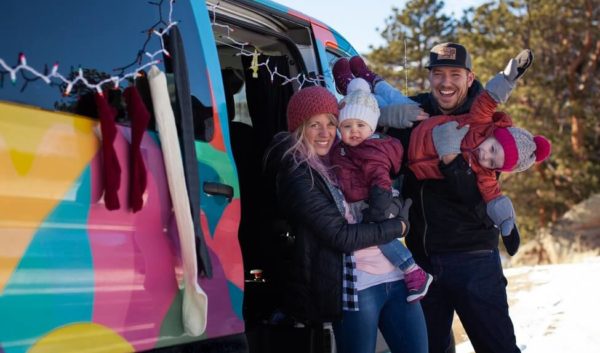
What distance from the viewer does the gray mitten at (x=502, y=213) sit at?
3.27m

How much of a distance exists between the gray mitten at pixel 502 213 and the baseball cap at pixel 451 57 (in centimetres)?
70

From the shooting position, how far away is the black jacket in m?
3.45

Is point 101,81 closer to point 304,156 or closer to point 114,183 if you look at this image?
point 114,183

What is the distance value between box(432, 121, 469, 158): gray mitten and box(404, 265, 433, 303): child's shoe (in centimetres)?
64

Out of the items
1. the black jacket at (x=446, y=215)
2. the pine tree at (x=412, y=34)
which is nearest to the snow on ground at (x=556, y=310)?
the black jacket at (x=446, y=215)

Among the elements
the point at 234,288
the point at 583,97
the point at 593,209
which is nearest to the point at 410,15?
the point at 583,97

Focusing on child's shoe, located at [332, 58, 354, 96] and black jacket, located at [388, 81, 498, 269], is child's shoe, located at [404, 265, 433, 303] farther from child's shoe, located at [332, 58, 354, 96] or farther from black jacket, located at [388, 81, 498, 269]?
child's shoe, located at [332, 58, 354, 96]

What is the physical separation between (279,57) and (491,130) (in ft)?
4.01

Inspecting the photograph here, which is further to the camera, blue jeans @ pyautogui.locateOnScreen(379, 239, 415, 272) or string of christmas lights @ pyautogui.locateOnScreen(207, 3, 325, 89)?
string of christmas lights @ pyautogui.locateOnScreen(207, 3, 325, 89)

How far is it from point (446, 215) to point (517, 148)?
518mm

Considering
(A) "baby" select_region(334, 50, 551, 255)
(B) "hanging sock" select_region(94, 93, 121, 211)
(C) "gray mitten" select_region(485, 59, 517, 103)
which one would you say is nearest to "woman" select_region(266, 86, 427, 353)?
(A) "baby" select_region(334, 50, 551, 255)

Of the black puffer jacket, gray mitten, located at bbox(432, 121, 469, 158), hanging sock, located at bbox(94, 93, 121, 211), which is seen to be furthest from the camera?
gray mitten, located at bbox(432, 121, 469, 158)

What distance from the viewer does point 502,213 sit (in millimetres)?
3271

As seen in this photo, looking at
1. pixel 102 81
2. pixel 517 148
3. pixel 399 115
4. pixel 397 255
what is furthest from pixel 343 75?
pixel 102 81
